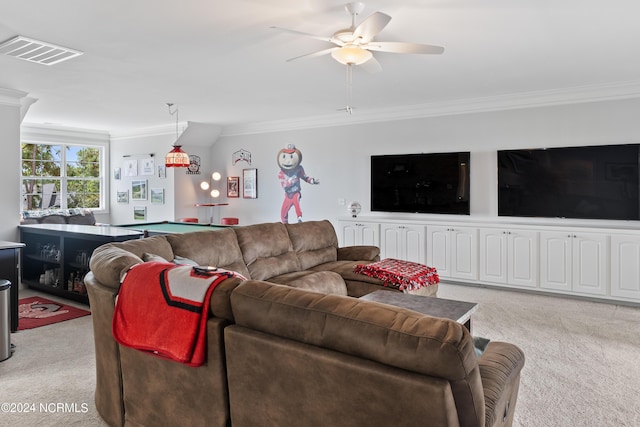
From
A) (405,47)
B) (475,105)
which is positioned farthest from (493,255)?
(405,47)

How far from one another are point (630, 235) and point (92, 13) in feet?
17.9

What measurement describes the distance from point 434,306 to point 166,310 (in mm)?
1864

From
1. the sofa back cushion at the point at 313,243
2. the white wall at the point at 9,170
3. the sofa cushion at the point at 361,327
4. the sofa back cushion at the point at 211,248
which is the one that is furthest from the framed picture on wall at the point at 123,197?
the sofa cushion at the point at 361,327

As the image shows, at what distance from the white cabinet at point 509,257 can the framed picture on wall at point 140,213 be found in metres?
6.39

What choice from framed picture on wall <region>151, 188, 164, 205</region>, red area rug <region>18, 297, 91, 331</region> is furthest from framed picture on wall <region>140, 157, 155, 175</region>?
red area rug <region>18, 297, 91, 331</region>

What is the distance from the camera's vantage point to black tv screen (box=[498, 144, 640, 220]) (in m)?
5.10

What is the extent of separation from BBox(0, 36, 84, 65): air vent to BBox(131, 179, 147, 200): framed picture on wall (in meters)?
4.89

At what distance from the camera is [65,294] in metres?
5.06

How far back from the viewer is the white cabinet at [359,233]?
6.47 metres

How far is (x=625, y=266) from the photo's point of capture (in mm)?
4855

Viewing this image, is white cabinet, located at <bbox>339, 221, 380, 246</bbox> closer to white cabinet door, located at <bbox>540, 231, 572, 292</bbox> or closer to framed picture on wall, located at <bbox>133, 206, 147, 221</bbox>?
white cabinet door, located at <bbox>540, 231, 572, 292</bbox>

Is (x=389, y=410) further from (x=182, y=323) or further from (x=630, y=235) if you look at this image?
(x=630, y=235)

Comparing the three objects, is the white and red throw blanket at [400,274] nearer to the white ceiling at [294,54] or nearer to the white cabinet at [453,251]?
the white cabinet at [453,251]

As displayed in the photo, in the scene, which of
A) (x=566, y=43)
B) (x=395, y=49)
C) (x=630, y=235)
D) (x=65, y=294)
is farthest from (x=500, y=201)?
(x=65, y=294)
